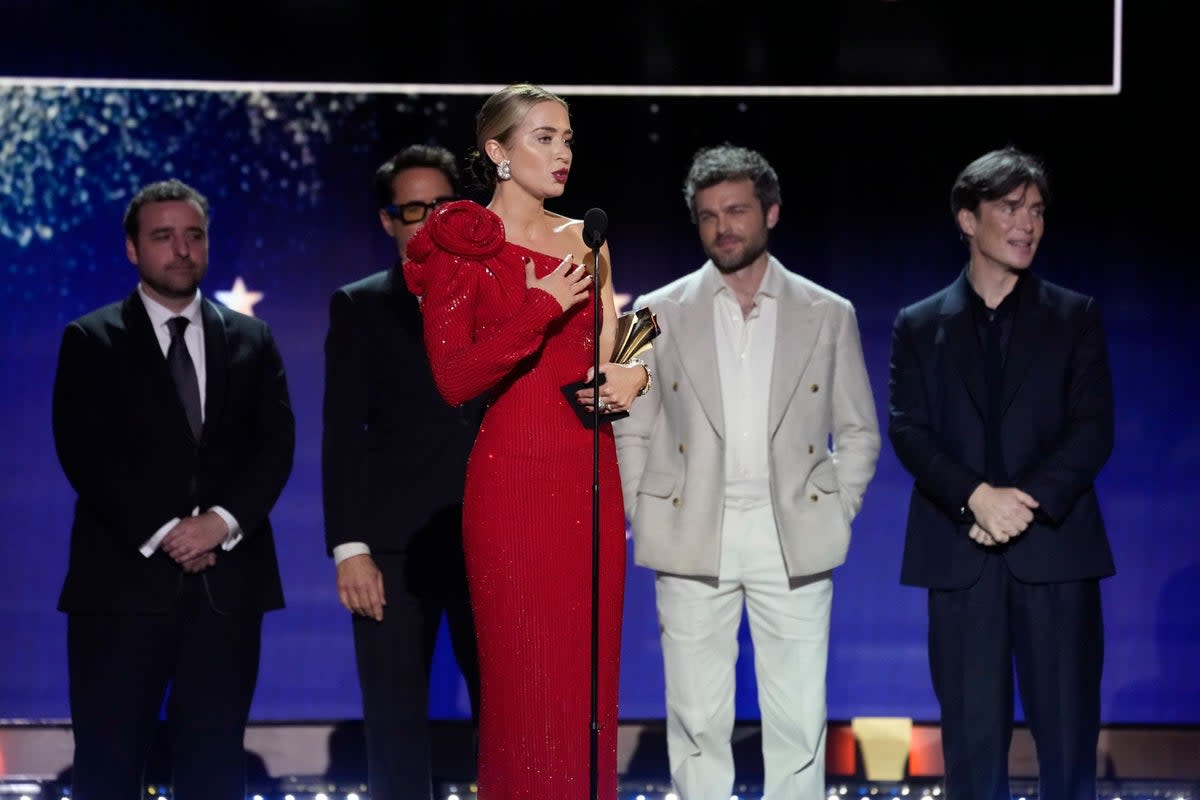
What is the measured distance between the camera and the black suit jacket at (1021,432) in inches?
170

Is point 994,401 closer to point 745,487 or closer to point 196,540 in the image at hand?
point 745,487

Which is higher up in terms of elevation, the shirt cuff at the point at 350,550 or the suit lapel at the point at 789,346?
the suit lapel at the point at 789,346

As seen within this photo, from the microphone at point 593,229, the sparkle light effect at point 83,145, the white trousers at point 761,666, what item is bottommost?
the white trousers at point 761,666

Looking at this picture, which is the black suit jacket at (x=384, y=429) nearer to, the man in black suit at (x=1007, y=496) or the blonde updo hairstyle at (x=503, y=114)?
the blonde updo hairstyle at (x=503, y=114)

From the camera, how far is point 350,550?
418 centimetres

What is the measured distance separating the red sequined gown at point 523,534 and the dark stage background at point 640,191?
101 inches

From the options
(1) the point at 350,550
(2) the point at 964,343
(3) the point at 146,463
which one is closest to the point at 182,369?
(3) the point at 146,463

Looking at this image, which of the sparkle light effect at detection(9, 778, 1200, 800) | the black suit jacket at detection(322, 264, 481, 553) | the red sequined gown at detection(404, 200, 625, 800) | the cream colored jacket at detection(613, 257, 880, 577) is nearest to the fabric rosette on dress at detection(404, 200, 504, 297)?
the red sequined gown at detection(404, 200, 625, 800)

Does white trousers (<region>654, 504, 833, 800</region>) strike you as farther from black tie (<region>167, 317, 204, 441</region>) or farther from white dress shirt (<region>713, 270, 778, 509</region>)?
black tie (<region>167, 317, 204, 441</region>)

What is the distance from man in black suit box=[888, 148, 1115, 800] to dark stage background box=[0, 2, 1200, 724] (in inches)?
48.4

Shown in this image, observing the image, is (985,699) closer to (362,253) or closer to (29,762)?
(362,253)

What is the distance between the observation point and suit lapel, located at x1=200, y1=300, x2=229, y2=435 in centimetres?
445

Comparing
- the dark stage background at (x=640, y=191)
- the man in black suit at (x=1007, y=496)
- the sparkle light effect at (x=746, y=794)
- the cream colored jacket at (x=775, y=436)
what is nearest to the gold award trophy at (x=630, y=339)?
the cream colored jacket at (x=775, y=436)

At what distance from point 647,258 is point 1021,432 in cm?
185
